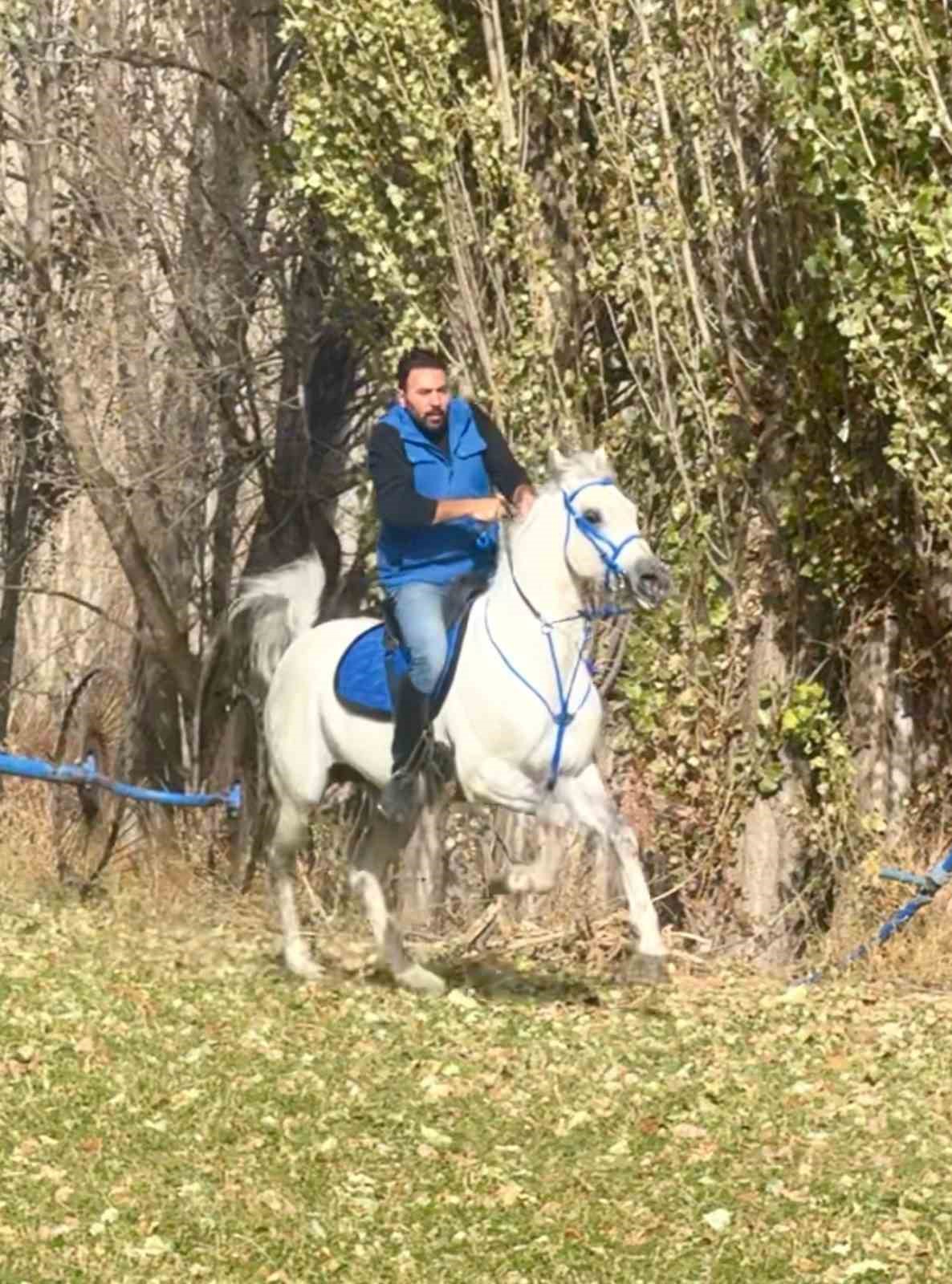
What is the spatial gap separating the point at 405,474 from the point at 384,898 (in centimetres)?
206

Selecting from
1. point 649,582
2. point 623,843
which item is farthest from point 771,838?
point 649,582

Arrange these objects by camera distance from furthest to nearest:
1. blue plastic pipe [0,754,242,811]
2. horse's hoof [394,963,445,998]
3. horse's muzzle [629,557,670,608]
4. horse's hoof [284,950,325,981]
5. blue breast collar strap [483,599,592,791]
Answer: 1. blue plastic pipe [0,754,242,811]
2. horse's hoof [284,950,325,981]
3. horse's hoof [394,963,445,998]
4. blue breast collar strap [483,599,592,791]
5. horse's muzzle [629,557,670,608]

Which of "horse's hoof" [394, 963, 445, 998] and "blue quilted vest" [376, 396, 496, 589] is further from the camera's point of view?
"horse's hoof" [394, 963, 445, 998]

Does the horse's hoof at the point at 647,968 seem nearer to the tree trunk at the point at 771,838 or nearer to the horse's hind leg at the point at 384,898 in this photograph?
the horse's hind leg at the point at 384,898

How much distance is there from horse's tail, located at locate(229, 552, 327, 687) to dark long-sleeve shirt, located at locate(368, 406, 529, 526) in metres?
1.69

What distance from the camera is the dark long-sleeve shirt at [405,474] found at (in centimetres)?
1103

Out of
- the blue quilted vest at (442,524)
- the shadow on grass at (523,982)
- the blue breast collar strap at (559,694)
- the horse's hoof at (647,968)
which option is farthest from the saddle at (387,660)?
the horse's hoof at (647,968)

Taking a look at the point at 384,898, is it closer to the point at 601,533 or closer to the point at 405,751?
the point at 405,751

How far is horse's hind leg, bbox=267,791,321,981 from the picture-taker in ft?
41.0

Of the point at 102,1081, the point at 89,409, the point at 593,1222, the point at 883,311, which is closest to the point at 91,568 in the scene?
the point at 89,409

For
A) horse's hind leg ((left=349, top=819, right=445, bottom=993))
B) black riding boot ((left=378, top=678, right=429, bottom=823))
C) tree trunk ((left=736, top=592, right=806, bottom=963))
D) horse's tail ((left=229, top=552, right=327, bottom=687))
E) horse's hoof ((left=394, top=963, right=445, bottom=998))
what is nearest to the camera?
black riding boot ((left=378, top=678, right=429, bottom=823))

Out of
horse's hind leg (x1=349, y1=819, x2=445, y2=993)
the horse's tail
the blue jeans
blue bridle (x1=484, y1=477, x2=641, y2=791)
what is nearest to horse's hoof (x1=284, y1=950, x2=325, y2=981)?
horse's hind leg (x1=349, y1=819, x2=445, y2=993)

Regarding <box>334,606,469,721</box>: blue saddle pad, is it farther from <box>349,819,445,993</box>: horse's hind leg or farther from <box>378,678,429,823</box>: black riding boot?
<box>349,819,445,993</box>: horse's hind leg

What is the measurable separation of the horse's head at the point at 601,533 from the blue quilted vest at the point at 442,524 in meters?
0.50
